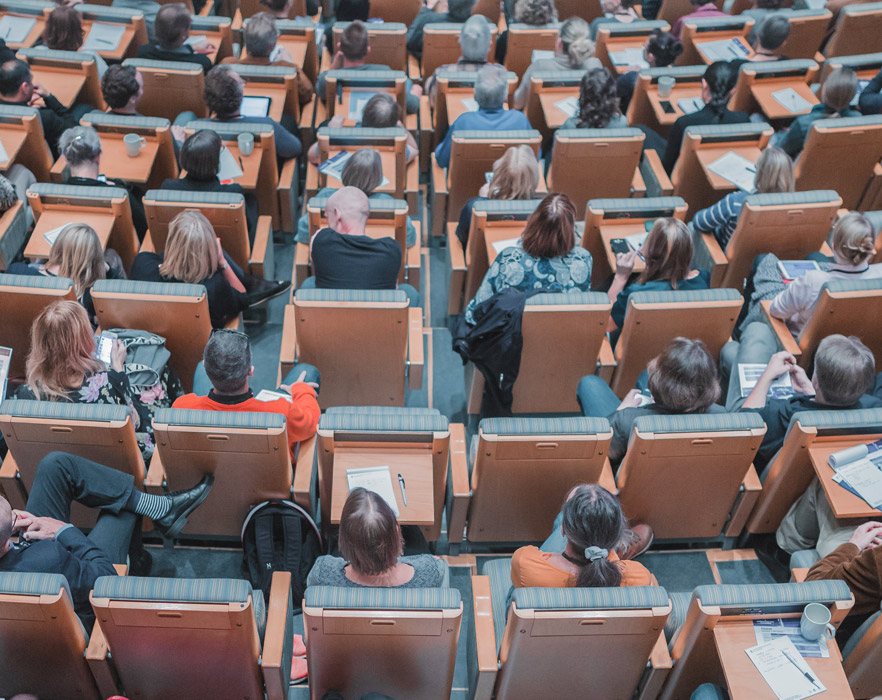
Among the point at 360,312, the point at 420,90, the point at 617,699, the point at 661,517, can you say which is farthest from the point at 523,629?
the point at 420,90

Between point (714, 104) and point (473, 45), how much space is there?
5.40 ft

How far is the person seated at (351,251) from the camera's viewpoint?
159 inches

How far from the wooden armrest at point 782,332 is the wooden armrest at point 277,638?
2472 mm

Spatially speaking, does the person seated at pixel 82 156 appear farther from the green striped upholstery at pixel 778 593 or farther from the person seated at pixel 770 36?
the person seated at pixel 770 36

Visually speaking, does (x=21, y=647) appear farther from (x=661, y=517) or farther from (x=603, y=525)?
(x=661, y=517)

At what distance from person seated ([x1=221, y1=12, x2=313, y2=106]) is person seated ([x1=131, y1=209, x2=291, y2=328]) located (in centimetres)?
209

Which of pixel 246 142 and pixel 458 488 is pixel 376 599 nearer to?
pixel 458 488

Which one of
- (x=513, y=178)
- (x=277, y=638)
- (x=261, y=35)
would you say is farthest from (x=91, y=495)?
(x=261, y=35)

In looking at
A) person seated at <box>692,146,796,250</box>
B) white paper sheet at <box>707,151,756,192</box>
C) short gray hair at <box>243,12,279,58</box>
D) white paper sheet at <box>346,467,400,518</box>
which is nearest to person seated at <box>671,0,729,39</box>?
white paper sheet at <box>707,151,756,192</box>

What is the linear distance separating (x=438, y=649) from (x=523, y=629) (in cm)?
27

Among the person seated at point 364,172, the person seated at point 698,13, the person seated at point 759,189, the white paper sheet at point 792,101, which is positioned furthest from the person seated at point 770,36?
the person seated at point 364,172

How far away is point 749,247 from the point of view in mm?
4395

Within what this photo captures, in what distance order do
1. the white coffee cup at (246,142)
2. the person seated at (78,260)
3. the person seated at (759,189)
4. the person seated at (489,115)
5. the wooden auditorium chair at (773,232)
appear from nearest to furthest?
the person seated at (78,260) → the wooden auditorium chair at (773,232) → the person seated at (759,189) → the white coffee cup at (246,142) → the person seated at (489,115)

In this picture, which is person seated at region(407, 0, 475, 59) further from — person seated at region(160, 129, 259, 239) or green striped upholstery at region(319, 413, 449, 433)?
green striped upholstery at region(319, 413, 449, 433)
